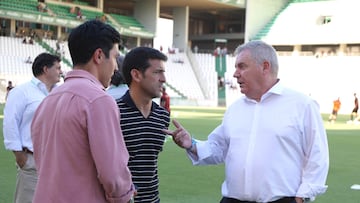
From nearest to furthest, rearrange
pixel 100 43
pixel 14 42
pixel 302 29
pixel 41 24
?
pixel 100 43 → pixel 14 42 → pixel 41 24 → pixel 302 29

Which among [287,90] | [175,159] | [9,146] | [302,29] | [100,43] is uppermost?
[302,29]

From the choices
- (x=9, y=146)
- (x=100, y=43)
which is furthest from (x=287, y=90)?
(x=9, y=146)

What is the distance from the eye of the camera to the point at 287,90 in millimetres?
3561

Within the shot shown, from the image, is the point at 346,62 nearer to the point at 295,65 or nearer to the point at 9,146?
the point at 295,65

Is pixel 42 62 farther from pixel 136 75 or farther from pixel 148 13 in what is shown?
pixel 148 13

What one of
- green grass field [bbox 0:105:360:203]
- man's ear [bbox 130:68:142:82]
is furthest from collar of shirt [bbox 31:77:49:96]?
green grass field [bbox 0:105:360:203]

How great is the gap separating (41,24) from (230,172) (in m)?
47.7

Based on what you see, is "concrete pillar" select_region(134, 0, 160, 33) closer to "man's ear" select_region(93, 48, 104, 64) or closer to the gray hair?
the gray hair

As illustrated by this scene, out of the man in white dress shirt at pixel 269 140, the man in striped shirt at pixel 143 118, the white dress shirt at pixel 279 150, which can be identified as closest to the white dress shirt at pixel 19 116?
the man in striped shirt at pixel 143 118

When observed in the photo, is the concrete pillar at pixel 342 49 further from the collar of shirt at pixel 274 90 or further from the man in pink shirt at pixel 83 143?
the man in pink shirt at pixel 83 143

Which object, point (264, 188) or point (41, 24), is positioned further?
point (41, 24)

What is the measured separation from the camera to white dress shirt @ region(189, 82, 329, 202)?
10.9ft

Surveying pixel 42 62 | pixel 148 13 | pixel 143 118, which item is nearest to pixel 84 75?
pixel 143 118

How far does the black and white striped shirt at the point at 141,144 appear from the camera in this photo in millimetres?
3377
